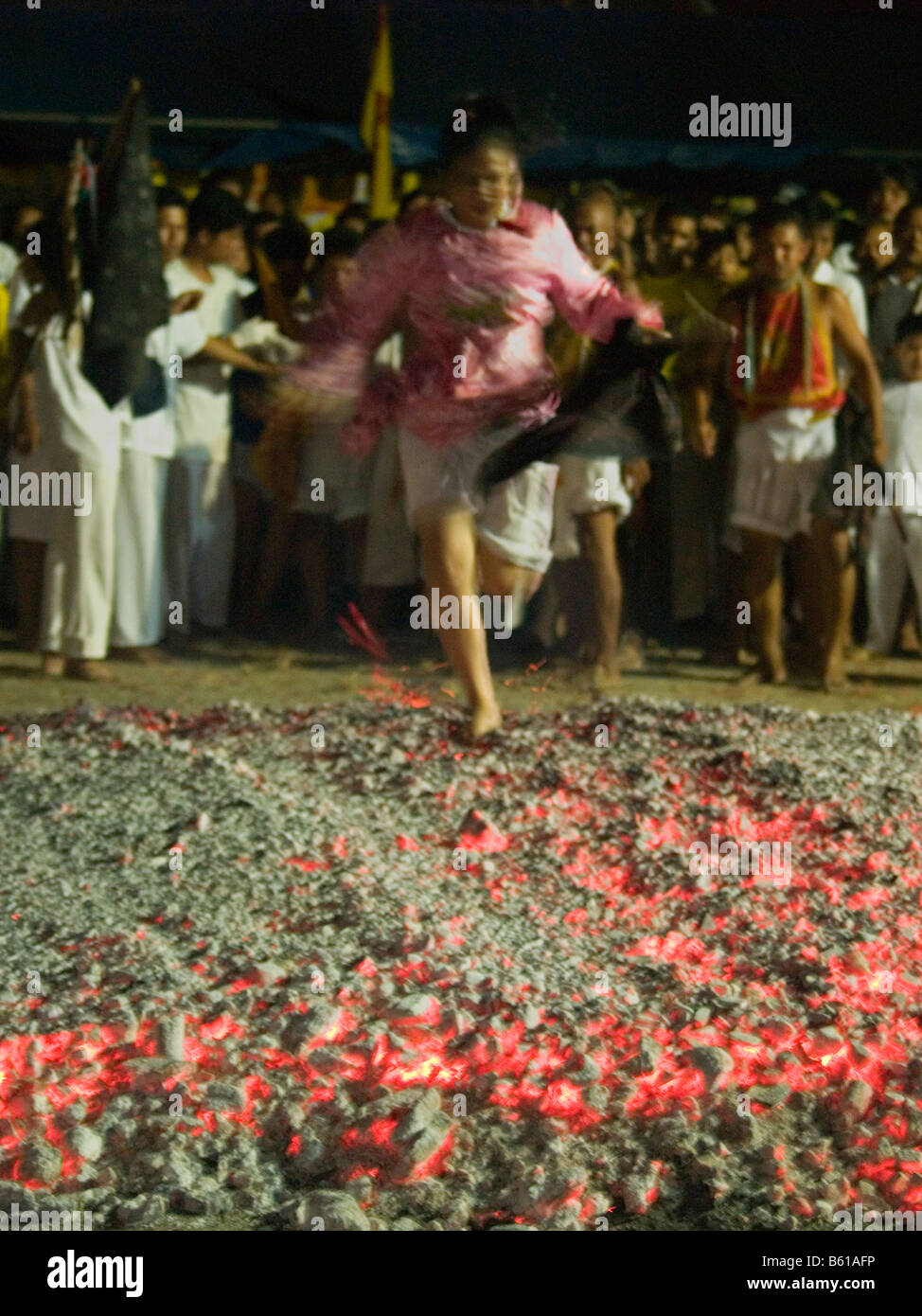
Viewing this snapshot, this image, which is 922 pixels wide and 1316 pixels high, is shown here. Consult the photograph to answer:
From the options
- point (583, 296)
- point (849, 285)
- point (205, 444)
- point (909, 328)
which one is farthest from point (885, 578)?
point (205, 444)

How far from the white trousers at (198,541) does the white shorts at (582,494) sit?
130 centimetres

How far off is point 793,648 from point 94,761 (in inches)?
105

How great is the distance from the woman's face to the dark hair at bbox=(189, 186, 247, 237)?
5.82 feet

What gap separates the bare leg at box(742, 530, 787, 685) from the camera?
16.9ft

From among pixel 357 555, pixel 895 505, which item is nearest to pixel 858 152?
pixel 895 505

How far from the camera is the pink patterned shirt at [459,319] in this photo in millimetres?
3816

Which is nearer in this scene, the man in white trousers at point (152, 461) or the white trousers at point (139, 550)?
the man in white trousers at point (152, 461)

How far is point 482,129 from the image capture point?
11.8 feet

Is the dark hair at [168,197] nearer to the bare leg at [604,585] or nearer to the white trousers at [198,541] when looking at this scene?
the white trousers at [198,541]

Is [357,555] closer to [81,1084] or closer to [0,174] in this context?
[0,174]

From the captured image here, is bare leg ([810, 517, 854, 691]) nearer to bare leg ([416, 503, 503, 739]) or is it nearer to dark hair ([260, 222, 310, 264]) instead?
bare leg ([416, 503, 503, 739])

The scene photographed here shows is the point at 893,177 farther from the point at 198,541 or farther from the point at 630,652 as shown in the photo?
the point at 198,541

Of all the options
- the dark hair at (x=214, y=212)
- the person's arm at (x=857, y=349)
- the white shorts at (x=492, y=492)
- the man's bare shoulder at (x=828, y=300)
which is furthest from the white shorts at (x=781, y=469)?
the dark hair at (x=214, y=212)

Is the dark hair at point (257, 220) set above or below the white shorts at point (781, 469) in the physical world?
above
